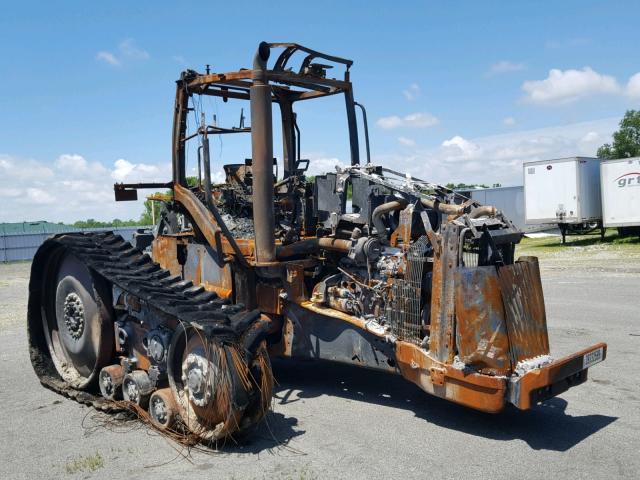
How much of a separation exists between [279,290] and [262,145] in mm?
1412

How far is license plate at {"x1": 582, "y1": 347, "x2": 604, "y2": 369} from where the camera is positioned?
17.1 feet

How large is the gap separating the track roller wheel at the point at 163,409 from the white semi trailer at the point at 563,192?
2221cm

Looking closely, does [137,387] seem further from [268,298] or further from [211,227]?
[211,227]

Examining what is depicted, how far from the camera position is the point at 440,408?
234 inches

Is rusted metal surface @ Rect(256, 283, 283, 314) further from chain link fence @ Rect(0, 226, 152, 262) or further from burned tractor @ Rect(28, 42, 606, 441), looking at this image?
chain link fence @ Rect(0, 226, 152, 262)

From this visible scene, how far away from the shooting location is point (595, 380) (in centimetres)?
689

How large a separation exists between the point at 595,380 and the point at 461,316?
275 cm

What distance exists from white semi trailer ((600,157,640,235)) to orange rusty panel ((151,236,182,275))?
818 inches

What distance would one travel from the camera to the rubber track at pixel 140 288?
17.4ft

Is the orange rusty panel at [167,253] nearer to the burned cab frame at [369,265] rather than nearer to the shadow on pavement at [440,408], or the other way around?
the burned cab frame at [369,265]

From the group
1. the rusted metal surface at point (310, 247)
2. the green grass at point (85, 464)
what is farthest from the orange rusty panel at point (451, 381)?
the green grass at point (85, 464)

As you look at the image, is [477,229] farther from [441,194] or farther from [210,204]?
[210,204]

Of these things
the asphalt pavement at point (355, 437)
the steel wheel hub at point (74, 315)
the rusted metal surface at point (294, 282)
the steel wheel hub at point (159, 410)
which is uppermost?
the rusted metal surface at point (294, 282)

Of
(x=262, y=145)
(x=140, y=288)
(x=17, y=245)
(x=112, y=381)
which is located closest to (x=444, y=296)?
(x=262, y=145)
